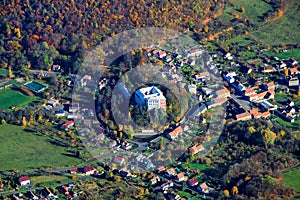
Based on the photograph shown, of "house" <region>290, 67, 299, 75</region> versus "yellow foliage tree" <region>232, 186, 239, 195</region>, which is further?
"house" <region>290, 67, 299, 75</region>

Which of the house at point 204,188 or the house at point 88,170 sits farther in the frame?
the house at point 88,170

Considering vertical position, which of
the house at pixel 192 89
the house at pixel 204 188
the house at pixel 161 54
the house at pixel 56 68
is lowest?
the house at pixel 204 188

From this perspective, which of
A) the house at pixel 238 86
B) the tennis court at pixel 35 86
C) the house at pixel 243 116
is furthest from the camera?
the tennis court at pixel 35 86

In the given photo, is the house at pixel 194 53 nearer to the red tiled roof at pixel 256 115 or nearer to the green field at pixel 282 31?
the green field at pixel 282 31

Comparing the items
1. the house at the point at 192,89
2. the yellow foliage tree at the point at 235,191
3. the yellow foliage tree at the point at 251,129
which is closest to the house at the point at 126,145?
the yellow foliage tree at the point at 251,129

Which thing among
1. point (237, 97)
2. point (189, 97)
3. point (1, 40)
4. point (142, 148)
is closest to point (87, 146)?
point (142, 148)

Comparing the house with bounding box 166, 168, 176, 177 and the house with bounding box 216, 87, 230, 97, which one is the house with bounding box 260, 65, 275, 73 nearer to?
the house with bounding box 216, 87, 230, 97

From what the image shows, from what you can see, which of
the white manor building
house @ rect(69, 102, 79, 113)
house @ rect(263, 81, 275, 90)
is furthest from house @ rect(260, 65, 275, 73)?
house @ rect(69, 102, 79, 113)
